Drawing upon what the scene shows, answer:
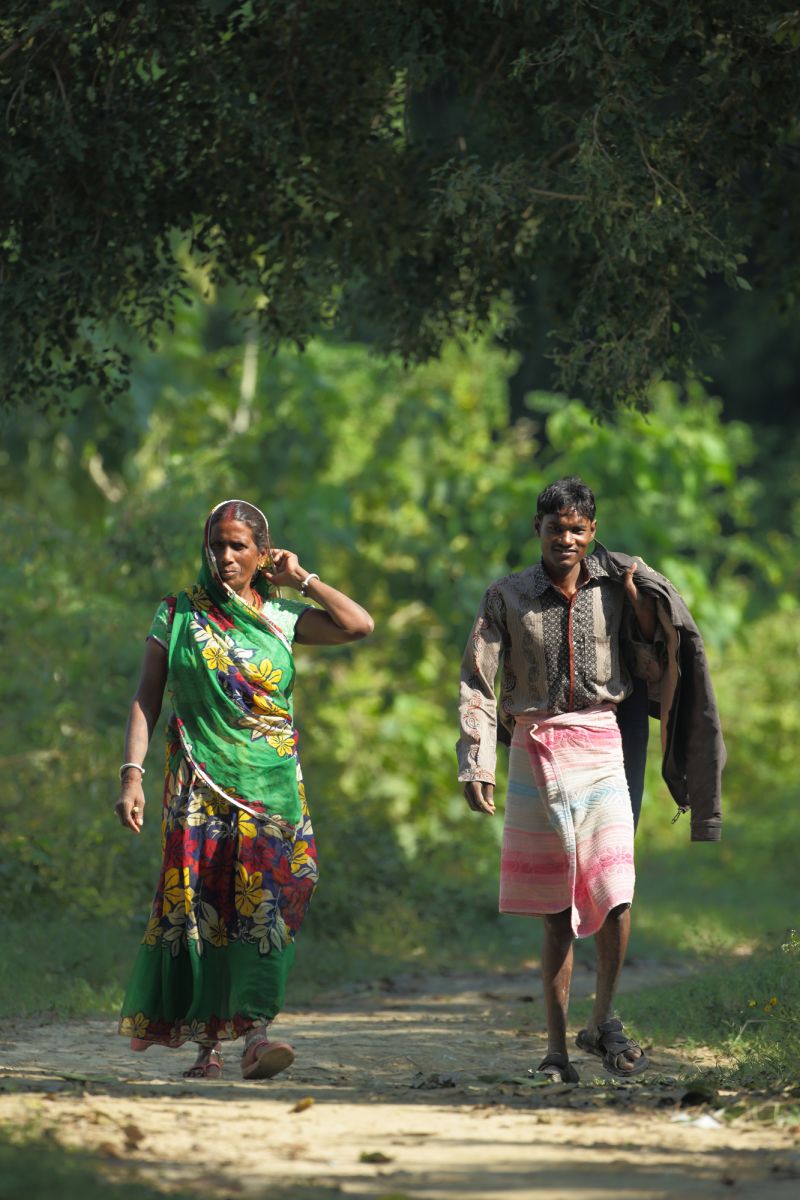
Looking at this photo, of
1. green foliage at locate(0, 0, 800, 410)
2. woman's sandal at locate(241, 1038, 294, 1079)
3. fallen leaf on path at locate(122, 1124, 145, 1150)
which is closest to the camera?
fallen leaf on path at locate(122, 1124, 145, 1150)

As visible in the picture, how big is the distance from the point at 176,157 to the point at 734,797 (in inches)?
524

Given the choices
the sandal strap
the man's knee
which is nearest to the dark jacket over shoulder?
the man's knee

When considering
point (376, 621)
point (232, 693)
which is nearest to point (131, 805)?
point (232, 693)

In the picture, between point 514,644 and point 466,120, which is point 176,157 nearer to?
point 466,120

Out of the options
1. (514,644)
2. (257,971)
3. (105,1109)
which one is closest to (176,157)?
(514,644)

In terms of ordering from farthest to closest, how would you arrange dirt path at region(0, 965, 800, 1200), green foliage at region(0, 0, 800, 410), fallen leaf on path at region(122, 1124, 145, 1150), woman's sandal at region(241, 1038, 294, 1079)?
1. green foliage at region(0, 0, 800, 410)
2. woman's sandal at region(241, 1038, 294, 1079)
3. fallen leaf on path at region(122, 1124, 145, 1150)
4. dirt path at region(0, 965, 800, 1200)

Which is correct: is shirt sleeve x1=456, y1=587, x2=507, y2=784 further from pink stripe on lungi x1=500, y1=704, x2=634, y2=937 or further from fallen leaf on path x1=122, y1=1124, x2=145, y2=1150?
fallen leaf on path x1=122, y1=1124, x2=145, y2=1150

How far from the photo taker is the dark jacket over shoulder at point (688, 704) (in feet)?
21.5

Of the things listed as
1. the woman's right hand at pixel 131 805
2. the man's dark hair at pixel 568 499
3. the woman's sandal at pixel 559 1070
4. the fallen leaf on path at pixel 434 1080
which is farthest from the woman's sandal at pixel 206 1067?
the man's dark hair at pixel 568 499

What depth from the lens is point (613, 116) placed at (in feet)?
25.4

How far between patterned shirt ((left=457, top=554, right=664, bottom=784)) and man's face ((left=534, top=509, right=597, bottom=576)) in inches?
4.0

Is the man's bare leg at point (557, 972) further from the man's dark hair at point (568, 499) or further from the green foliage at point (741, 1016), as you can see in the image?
the man's dark hair at point (568, 499)

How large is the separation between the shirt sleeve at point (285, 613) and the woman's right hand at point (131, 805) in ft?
2.43

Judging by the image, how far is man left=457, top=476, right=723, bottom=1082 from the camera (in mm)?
6457
